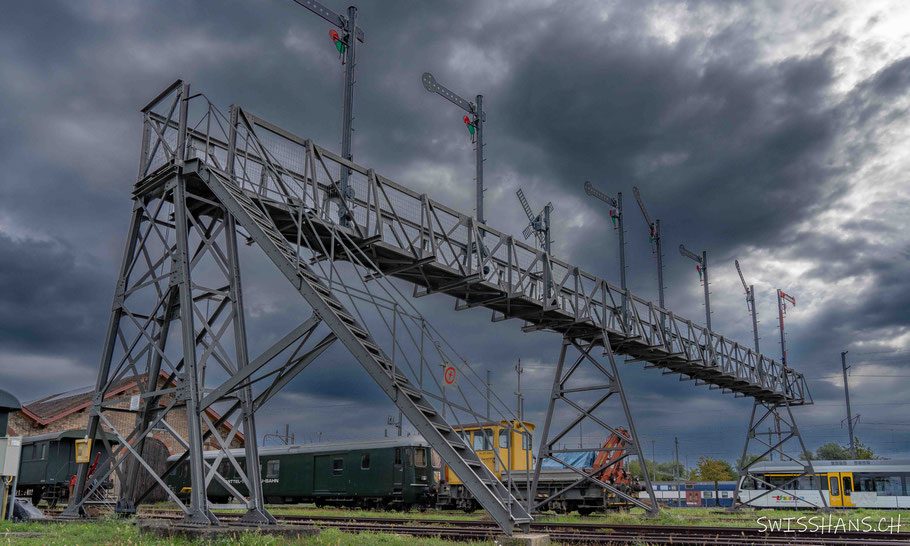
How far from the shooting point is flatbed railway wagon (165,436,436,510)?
92.7ft

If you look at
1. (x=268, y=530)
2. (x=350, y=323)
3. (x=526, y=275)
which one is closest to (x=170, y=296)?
(x=350, y=323)

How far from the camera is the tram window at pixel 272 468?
3259 centimetres

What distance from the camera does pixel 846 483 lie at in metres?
43.5

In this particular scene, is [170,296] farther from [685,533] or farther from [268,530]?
[685,533]

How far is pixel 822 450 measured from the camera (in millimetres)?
121750

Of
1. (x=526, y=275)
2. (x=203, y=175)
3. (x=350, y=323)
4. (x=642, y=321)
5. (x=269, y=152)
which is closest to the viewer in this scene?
(x=350, y=323)

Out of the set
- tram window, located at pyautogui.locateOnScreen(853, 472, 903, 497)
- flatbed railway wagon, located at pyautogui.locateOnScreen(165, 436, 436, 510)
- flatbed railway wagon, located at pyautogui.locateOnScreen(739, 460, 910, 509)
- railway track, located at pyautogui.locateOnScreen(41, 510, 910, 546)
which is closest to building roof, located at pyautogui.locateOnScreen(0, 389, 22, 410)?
railway track, located at pyautogui.locateOnScreen(41, 510, 910, 546)

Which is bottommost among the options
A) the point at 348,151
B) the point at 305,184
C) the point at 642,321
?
the point at 642,321

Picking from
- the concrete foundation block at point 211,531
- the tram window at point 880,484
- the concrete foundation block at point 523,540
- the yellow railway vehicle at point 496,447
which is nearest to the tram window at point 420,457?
the yellow railway vehicle at point 496,447

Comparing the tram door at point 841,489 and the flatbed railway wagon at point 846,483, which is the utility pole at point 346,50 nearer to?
the flatbed railway wagon at point 846,483

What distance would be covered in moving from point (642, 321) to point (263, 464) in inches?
746

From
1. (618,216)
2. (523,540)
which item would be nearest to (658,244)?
(618,216)

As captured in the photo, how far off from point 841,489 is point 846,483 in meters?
0.49

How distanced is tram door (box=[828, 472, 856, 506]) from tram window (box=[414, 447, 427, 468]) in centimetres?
2934
